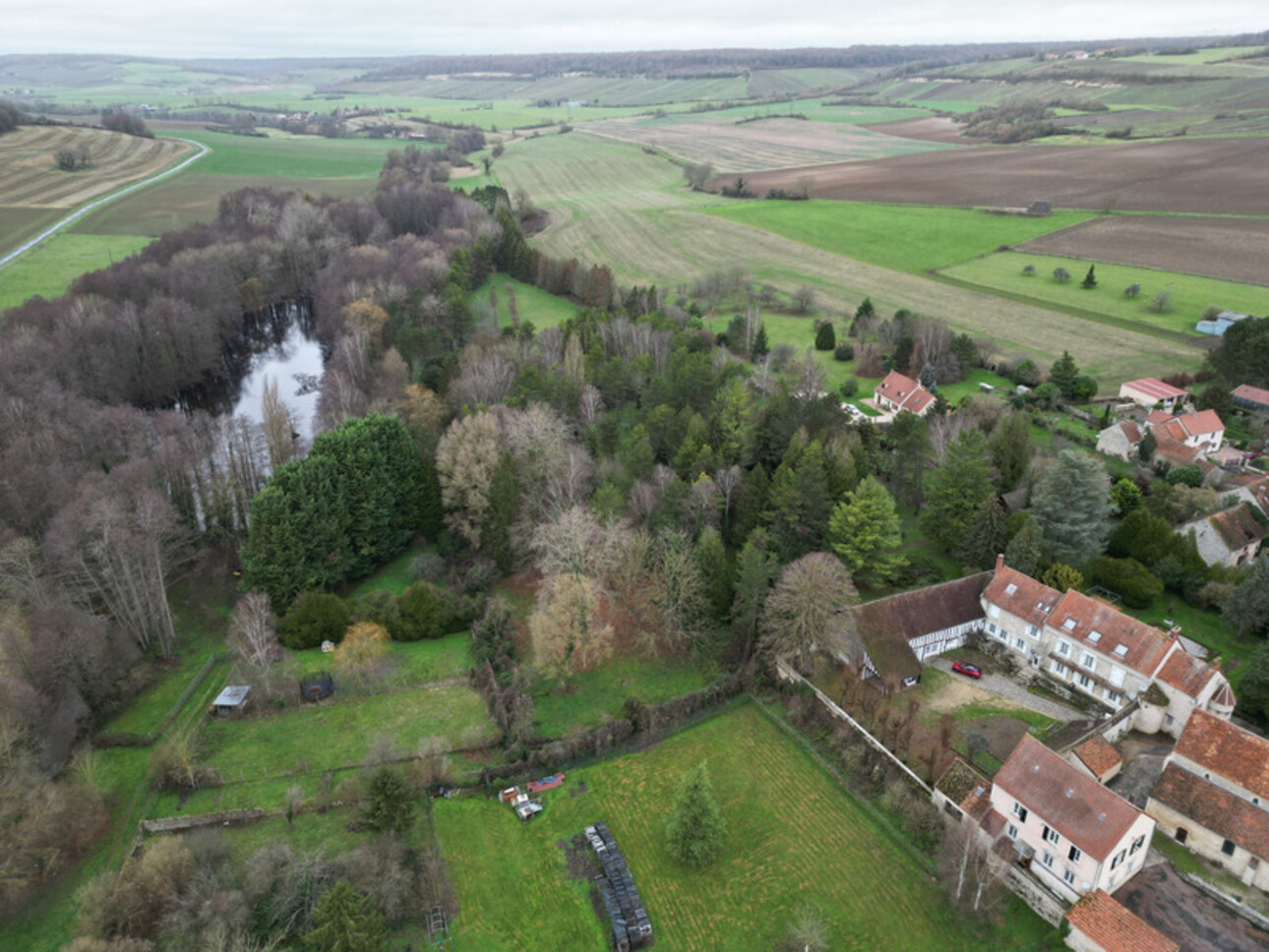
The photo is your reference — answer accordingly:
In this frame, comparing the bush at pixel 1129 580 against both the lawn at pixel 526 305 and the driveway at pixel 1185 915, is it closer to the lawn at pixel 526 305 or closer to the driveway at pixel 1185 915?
the driveway at pixel 1185 915

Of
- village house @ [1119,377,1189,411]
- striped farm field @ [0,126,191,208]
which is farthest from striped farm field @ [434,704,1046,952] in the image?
striped farm field @ [0,126,191,208]

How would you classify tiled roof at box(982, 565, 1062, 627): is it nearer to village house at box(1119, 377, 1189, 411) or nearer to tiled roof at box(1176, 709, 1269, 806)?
tiled roof at box(1176, 709, 1269, 806)

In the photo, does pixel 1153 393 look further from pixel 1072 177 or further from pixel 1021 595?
pixel 1072 177

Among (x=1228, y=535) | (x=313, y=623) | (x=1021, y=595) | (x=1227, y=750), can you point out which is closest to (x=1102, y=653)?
(x=1021, y=595)

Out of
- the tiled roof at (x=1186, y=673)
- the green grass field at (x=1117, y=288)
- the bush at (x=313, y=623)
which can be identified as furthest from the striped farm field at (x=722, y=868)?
the green grass field at (x=1117, y=288)

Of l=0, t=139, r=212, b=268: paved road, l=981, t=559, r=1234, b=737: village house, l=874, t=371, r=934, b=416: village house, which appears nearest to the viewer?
l=981, t=559, r=1234, b=737: village house

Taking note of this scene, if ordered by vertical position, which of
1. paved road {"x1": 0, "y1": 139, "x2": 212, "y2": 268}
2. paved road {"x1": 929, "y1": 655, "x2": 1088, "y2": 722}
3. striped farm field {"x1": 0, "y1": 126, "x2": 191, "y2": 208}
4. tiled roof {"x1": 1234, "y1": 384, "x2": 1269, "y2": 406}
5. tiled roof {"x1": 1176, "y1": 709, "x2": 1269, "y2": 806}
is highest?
striped farm field {"x1": 0, "y1": 126, "x2": 191, "y2": 208}
